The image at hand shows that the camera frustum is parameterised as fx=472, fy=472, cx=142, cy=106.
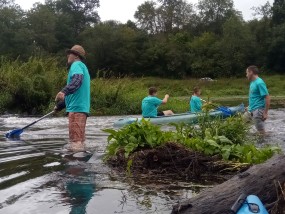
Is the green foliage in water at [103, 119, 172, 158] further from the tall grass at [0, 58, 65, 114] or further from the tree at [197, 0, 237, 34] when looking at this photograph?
the tree at [197, 0, 237, 34]

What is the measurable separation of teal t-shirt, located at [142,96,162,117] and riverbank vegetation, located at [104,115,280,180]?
7.45 meters

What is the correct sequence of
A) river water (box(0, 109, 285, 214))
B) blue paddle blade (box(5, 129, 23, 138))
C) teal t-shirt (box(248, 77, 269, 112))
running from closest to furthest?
river water (box(0, 109, 285, 214)) → teal t-shirt (box(248, 77, 269, 112)) → blue paddle blade (box(5, 129, 23, 138))

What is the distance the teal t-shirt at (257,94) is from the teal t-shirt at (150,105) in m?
3.86

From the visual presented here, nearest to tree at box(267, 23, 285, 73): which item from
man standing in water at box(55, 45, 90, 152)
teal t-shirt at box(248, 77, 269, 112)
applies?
teal t-shirt at box(248, 77, 269, 112)

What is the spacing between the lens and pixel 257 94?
440 inches

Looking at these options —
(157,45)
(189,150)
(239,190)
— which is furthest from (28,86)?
(157,45)

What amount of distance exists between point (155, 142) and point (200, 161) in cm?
71

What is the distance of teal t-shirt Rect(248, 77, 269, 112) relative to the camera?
1093 centimetres

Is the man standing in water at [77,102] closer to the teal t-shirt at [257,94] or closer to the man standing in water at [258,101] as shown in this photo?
the man standing in water at [258,101]

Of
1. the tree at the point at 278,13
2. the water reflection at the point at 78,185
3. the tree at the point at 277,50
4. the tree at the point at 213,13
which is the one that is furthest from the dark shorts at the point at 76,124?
the tree at the point at 213,13

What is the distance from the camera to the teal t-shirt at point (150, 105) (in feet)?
47.4

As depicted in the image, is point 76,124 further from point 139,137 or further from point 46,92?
point 46,92

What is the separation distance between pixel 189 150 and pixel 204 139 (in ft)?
1.12

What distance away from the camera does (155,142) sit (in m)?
6.51
